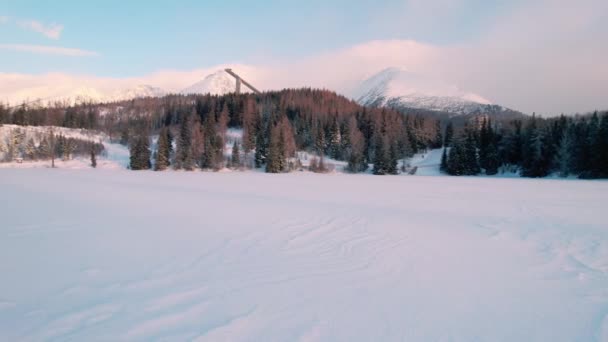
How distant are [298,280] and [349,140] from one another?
231 feet

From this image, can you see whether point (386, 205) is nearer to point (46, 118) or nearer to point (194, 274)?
point (194, 274)

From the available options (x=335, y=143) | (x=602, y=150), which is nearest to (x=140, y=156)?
(x=335, y=143)

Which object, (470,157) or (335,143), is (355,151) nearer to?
(335,143)

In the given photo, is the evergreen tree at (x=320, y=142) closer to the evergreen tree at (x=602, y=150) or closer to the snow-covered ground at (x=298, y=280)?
the evergreen tree at (x=602, y=150)

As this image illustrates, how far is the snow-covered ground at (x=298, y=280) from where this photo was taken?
4.02 meters

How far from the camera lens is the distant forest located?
47.2m

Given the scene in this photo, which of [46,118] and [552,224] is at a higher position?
[46,118]

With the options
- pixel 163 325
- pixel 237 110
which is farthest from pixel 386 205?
pixel 237 110

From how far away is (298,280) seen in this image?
5535mm

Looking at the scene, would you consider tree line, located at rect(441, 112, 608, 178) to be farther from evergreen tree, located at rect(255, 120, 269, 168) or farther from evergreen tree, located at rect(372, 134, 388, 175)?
evergreen tree, located at rect(255, 120, 269, 168)

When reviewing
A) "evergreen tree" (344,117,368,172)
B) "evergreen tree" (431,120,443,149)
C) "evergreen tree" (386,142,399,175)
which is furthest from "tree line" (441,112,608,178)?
"evergreen tree" (431,120,443,149)

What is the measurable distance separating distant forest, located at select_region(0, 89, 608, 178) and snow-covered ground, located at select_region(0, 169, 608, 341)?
44.8 meters

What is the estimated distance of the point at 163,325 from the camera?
404 cm

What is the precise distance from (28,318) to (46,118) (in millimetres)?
125981
